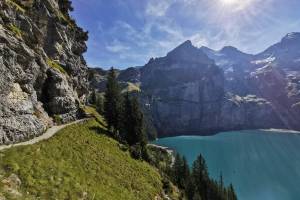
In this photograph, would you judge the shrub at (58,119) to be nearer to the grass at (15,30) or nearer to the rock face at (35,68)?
the rock face at (35,68)

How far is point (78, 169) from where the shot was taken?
3916cm

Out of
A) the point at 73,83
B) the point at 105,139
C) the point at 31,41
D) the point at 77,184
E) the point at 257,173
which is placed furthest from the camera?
the point at 257,173

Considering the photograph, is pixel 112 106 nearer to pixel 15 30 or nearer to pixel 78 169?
pixel 15 30

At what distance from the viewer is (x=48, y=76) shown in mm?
61312

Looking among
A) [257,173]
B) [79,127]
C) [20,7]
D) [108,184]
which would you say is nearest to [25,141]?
[108,184]

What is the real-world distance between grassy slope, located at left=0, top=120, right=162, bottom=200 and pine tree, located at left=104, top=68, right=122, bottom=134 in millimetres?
18243

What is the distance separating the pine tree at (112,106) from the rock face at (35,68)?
948 centimetres

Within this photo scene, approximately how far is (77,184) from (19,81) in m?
21.3

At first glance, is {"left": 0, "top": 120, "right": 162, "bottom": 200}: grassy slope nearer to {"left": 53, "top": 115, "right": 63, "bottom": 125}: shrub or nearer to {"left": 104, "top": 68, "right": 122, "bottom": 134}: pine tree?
{"left": 53, "top": 115, "right": 63, "bottom": 125}: shrub

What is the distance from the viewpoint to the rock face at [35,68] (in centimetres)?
4109

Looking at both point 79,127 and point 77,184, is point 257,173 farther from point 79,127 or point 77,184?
point 77,184

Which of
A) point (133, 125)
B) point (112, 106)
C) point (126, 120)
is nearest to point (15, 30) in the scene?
point (112, 106)

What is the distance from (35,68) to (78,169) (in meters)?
24.2

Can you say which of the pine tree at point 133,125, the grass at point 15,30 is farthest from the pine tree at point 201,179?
the grass at point 15,30
